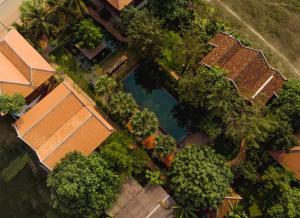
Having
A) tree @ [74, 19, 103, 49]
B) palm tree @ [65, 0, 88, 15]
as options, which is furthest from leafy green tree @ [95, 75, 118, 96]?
palm tree @ [65, 0, 88, 15]

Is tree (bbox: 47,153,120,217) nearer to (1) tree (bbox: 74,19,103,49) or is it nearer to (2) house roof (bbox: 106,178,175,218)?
(2) house roof (bbox: 106,178,175,218)

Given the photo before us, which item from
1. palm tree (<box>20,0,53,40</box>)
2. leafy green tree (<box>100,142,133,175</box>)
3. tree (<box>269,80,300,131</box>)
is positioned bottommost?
tree (<box>269,80,300,131</box>)

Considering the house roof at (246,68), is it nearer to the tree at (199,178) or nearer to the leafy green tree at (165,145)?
the tree at (199,178)

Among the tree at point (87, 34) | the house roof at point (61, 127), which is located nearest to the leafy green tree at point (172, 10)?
the tree at point (87, 34)

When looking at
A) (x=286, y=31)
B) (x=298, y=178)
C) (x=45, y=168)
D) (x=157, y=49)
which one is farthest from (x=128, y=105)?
(x=286, y=31)

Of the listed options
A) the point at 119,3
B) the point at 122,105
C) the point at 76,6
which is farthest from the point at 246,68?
the point at 76,6

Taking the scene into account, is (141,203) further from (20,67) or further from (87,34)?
(87,34)
